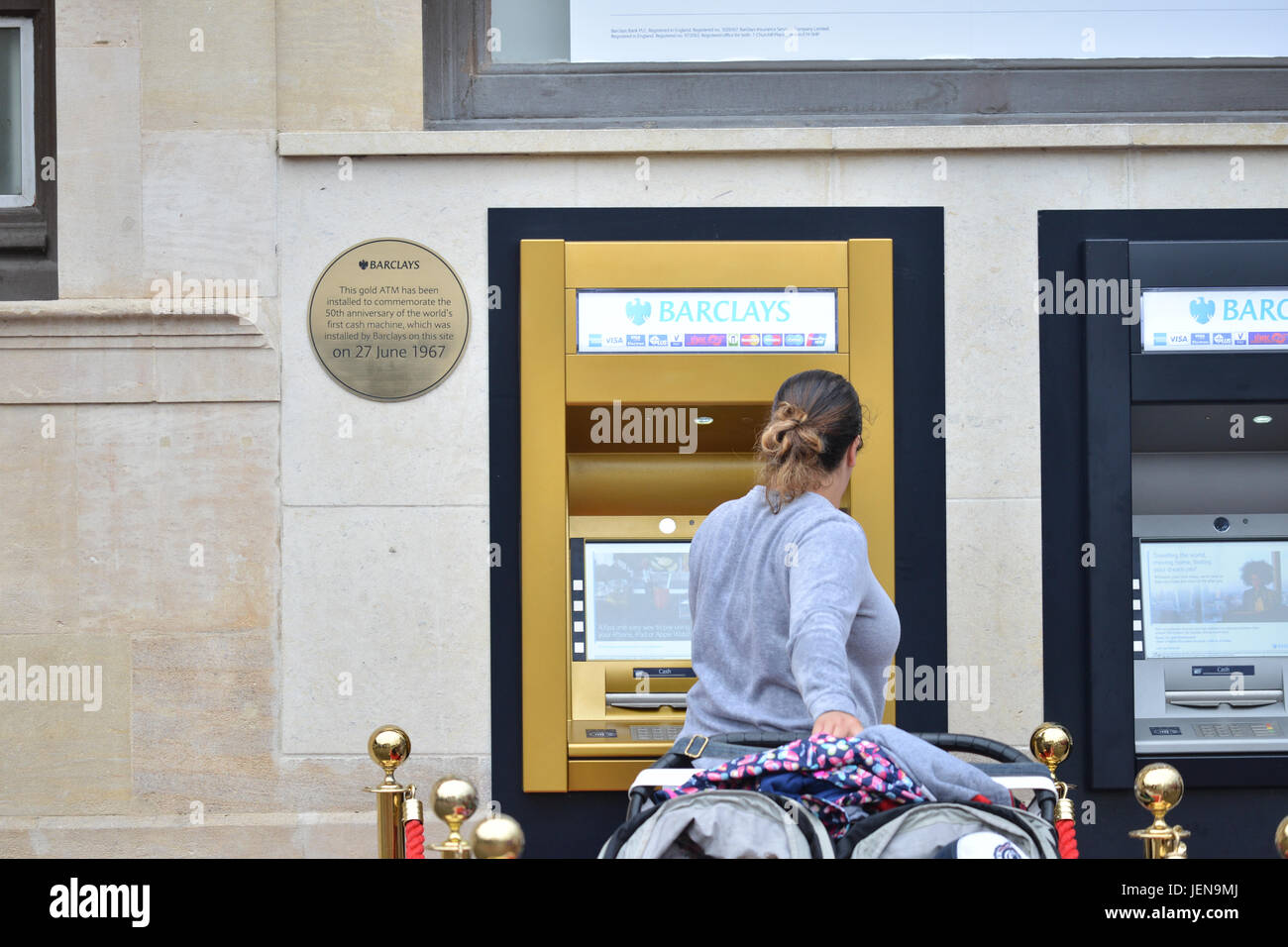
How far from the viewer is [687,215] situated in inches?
155

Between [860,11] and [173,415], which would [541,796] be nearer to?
[173,415]

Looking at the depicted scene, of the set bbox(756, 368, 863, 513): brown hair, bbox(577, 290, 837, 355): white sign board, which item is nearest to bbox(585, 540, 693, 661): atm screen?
bbox(577, 290, 837, 355): white sign board

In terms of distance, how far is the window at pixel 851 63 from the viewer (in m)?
4.07

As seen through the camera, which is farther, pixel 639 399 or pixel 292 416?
pixel 292 416

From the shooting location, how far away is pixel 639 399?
372cm

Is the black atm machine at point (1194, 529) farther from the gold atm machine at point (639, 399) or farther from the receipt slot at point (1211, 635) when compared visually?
the gold atm machine at point (639, 399)

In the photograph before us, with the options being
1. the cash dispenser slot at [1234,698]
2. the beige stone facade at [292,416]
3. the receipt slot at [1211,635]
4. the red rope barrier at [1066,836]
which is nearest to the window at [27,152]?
the beige stone facade at [292,416]

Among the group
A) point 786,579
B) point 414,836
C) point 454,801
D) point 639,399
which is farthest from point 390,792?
point 639,399

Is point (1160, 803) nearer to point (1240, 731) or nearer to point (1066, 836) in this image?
point (1066, 836)

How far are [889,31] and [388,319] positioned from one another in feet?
6.78

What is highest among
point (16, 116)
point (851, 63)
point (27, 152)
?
point (851, 63)

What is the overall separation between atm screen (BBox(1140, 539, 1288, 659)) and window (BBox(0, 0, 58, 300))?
13.1 ft
